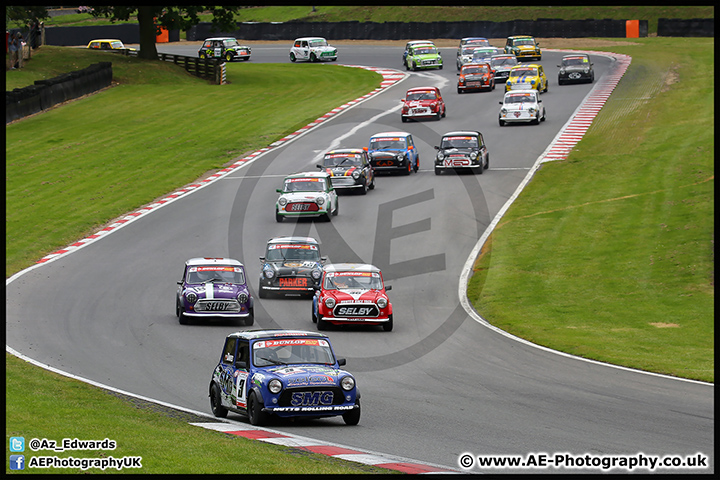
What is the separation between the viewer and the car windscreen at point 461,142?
4125 centimetres

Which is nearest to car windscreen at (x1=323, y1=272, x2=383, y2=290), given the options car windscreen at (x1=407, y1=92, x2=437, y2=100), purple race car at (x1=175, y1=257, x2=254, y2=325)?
purple race car at (x1=175, y1=257, x2=254, y2=325)

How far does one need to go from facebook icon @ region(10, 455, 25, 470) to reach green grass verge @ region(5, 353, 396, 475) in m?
0.07

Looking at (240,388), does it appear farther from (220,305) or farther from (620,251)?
(620,251)

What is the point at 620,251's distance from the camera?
31.0 m

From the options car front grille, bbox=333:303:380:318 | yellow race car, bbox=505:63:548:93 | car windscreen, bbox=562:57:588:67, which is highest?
car windscreen, bbox=562:57:588:67

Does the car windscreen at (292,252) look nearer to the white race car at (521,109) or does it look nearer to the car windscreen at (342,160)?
the car windscreen at (342,160)

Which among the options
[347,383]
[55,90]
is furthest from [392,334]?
[55,90]

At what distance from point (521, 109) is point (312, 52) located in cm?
3137

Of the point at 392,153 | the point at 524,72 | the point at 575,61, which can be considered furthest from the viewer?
the point at 575,61

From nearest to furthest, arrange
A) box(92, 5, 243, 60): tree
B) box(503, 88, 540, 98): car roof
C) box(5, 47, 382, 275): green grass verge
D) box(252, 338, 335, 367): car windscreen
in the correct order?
box(252, 338, 335, 367): car windscreen
box(5, 47, 382, 275): green grass verge
box(503, 88, 540, 98): car roof
box(92, 5, 243, 60): tree

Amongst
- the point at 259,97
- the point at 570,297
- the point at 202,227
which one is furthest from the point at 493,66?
the point at 570,297

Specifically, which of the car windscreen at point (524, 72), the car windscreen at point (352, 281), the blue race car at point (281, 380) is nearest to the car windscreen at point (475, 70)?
the car windscreen at point (524, 72)

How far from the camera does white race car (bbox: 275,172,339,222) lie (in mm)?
33906

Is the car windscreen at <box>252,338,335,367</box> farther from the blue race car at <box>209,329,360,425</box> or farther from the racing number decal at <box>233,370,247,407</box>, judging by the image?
the racing number decal at <box>233,370,247,407</box>
